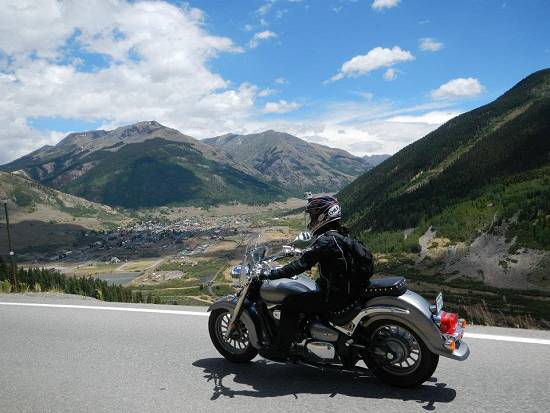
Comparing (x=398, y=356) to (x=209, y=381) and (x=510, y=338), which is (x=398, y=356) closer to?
(x=209, y=381)

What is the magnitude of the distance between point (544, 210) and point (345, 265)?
13210cm

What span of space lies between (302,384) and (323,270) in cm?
155

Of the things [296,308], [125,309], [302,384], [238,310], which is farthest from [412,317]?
[125,309]

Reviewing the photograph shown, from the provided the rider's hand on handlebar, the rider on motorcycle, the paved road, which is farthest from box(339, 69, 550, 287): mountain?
the rider's hand on handlebar

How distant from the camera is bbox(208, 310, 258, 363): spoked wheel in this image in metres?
6.99

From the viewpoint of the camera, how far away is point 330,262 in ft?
19.4

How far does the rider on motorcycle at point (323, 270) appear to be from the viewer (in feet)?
19.2

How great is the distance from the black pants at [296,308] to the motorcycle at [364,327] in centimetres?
10

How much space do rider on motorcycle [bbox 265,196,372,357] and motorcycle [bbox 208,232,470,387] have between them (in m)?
0.13

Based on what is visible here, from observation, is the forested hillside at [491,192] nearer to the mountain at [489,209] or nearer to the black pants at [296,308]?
the mountain at [489,209]

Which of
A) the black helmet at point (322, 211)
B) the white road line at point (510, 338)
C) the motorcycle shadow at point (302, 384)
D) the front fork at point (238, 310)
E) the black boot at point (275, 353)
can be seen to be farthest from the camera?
the white road line at point (510, 338)

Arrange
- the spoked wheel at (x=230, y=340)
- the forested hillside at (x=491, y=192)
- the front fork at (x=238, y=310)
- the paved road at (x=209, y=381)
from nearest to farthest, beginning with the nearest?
the paved road at (x=209, y=381), the front fork at (x=238, y=310), the spoked wheel at (x=230, y=340), the forested hillside at (x=491, y=192)

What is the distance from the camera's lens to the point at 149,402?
18.8 feet

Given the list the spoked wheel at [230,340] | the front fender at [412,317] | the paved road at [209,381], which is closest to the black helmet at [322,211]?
the front fender at [412,317]
